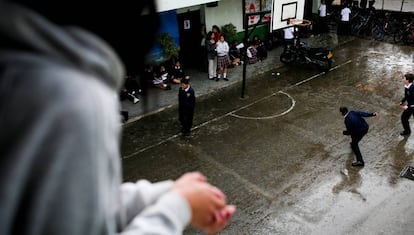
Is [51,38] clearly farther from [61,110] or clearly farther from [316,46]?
[316,46]

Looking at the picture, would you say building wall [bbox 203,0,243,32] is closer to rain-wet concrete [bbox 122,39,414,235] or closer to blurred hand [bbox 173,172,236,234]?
rain-wet concrete [bbox 122,39,414,235]

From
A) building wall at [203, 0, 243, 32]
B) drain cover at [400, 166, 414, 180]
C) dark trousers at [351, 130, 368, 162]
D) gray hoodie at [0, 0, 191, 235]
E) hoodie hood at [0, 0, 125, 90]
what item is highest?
hoodie hood at [0, 0, 125, 90]

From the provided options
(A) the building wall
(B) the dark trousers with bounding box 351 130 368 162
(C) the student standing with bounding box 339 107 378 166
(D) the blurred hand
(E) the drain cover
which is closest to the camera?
(D) the blurred hand

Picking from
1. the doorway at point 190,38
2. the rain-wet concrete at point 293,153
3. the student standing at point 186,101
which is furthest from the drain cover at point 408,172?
the doorway at point 190,38

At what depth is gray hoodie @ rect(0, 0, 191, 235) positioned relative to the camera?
72 centimetres

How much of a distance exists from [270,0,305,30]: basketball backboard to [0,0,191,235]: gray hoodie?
15.2 m

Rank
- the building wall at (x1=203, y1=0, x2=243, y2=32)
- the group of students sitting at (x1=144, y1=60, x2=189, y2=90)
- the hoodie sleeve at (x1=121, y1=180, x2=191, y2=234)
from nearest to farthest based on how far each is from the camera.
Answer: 1. the hoodie sleeve at (x1=121, y1=180, x2=191, y2=234)
2. the group of students sitting at (x1=144, y1=60, x2=189, y2=90)
3. the building wall at (x1=203, y1=0, x2=243, y2=32)

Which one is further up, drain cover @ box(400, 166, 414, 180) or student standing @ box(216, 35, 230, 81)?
student standing @ box(216, 35, 230, 81)

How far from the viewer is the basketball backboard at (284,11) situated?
607 inches

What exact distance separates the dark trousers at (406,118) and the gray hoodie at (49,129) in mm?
11002

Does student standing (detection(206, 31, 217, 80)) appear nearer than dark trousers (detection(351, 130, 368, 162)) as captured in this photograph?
No

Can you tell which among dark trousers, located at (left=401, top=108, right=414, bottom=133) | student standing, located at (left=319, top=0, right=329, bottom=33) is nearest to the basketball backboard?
student standing, located at (left=319, top=0, right=329, bottom=33)

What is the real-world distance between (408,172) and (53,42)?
9.85m

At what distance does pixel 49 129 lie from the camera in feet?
2.39
